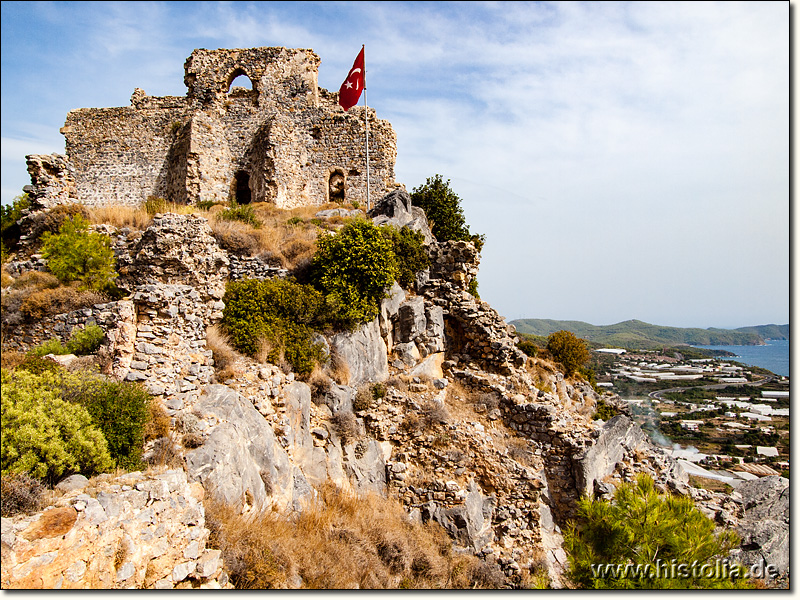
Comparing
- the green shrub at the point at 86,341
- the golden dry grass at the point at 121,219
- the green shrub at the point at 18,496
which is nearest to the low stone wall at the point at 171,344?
the green shrub at the point at 86,341

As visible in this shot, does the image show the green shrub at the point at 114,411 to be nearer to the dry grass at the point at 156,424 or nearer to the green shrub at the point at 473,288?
the dry grass at the point at 156,424

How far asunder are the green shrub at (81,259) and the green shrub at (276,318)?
2366 mm

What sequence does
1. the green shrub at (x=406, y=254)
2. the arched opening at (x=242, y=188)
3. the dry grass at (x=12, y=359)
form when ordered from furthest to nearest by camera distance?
the arched opening at (x=242, y=188) → the green shrub at (x=406, y=254) → the dry grass at (x=12, y=359)

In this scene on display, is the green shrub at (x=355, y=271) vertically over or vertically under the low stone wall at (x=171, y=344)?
over

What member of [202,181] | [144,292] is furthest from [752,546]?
[202,181]

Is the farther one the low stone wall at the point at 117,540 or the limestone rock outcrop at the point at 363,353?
the limestone rock outcrop at the point at 363,353

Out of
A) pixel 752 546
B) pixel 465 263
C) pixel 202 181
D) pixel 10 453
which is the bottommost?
pixel 752 546

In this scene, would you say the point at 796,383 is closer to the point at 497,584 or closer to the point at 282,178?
the point at 497,584

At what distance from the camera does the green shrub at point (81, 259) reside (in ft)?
30.8

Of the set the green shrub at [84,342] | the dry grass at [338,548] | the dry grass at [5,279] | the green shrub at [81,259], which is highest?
the green shrub at [81,259]

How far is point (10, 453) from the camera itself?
4816 millimetres

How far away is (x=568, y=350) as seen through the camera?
1902 cm

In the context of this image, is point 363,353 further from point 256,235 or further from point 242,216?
point 242,216

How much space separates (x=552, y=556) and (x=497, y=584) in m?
1.61
